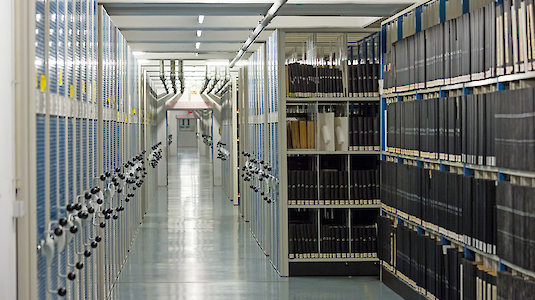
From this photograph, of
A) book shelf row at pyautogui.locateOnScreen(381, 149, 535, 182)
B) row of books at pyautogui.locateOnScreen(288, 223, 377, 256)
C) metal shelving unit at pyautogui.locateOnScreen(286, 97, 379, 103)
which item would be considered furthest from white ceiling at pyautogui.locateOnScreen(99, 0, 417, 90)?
row of books at pyautogui.locateOnScreen(288, 223, 377, 256)

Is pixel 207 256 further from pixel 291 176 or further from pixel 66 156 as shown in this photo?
pixel 66 156

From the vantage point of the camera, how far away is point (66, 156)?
14.0 feet

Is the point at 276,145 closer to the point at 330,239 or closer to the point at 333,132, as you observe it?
the point at 333,132

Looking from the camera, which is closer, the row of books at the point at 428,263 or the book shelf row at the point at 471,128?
the book shelf row at the point at 471,128

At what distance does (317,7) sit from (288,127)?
4.19 feet

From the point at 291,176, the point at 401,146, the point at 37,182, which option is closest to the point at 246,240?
the point at 291,176

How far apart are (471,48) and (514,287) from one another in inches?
63.8

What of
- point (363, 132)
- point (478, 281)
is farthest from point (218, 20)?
point (478, 281)

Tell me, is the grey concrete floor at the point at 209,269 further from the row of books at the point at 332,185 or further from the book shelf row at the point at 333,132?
the book shelf row at the point at 333,132

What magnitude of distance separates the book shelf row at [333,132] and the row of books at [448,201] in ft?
2.37

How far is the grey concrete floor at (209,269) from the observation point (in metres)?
7.05

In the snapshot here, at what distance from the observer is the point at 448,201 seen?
5.23 meters

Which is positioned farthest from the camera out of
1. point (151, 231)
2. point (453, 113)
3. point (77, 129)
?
point (151, 231)

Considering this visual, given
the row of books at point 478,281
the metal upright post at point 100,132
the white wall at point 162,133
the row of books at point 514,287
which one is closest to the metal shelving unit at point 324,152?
the metal upright post at point 100,132
